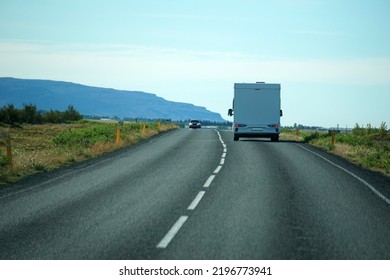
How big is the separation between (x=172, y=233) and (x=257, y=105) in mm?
23521

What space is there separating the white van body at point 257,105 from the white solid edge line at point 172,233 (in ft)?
72.6

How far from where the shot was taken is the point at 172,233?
7.90 metres

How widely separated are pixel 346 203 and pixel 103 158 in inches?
505

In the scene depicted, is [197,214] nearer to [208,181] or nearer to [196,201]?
[196,201]

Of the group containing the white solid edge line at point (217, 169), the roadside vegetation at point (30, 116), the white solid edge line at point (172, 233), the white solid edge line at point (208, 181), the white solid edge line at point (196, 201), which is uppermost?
the roadside vegetation at point (30, 116)

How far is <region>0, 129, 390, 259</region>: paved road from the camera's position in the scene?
7.02 metres

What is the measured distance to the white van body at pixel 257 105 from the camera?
101 ft

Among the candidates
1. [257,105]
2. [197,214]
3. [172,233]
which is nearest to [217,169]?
[197,214]

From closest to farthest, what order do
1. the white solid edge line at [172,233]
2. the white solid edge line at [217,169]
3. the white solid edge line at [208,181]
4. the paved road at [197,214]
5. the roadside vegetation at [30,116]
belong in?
the paved road at [197,214]
the white solid edge line at [172,233]
the white solid edge line at [208,181]
the white solid edge line at [217,169]
the roadside vegetation at [30,116]

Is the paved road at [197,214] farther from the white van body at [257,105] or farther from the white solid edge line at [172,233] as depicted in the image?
the white van body at [257,105]

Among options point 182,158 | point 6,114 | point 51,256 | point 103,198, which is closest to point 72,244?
point 51,256

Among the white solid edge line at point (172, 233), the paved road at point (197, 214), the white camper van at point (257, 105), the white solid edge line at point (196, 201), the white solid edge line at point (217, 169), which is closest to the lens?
the paved road at point (197, 214)

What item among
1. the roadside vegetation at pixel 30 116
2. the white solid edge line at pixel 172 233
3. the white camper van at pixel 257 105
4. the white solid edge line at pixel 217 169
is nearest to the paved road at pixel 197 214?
the white solid edge line at pixel 172 233

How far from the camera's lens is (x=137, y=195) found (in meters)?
11.7
